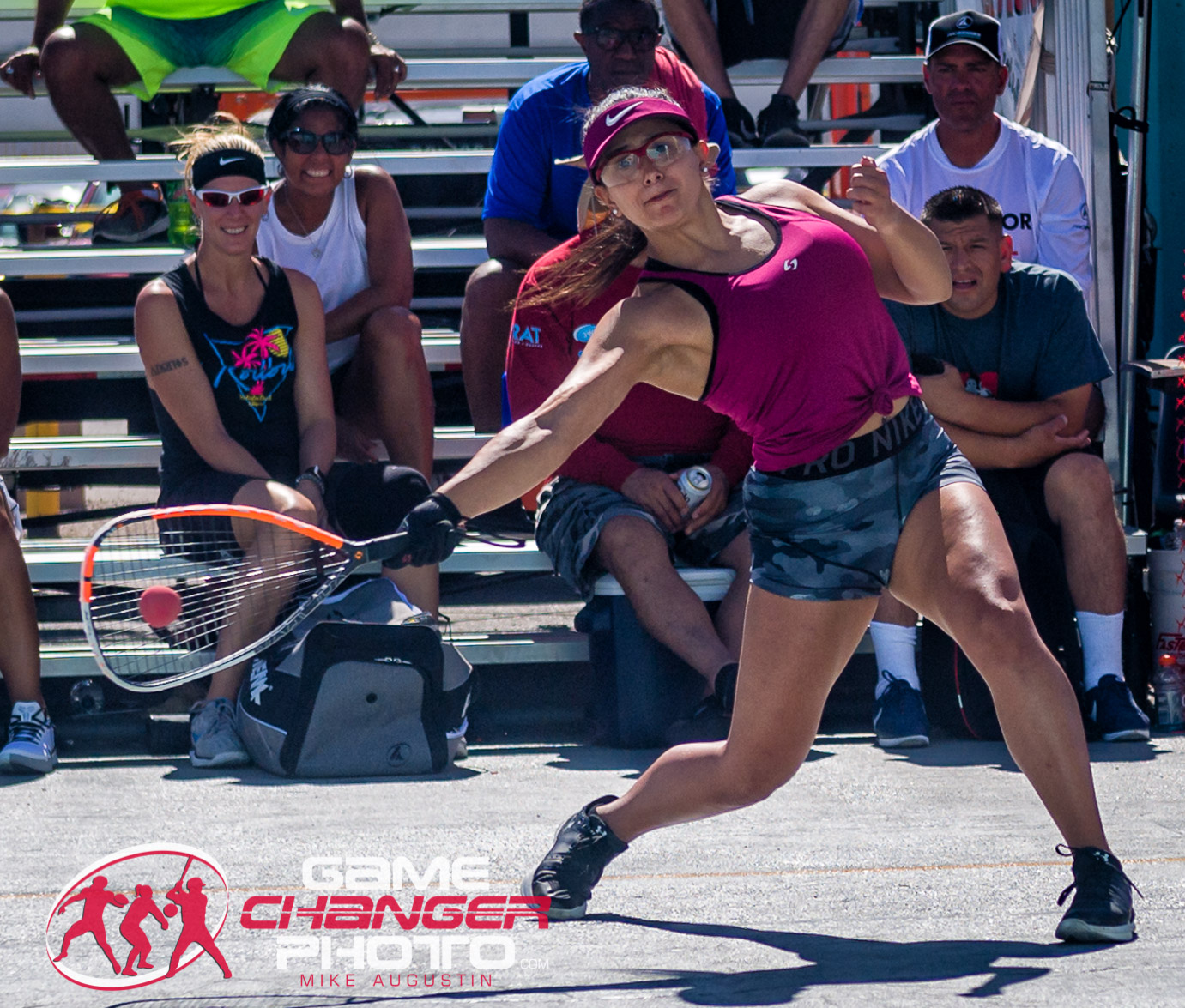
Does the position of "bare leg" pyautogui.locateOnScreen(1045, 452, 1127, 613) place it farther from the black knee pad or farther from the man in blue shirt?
the black knee pad

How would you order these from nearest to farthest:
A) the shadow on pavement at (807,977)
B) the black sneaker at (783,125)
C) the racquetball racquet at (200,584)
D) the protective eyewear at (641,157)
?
the shadow on pavement at (807,977)
the racquetball racquet at (200,584)
the protective eyewear at (641,157)
the black sneaker at (783,125)

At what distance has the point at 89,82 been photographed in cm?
730

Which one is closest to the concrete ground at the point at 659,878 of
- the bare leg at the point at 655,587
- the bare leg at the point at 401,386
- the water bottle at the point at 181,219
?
the bare leg at the point at 655,587

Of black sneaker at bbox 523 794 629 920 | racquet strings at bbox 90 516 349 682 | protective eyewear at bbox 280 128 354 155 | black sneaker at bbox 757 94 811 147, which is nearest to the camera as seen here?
black sneaker at bbox 523 794 629 920

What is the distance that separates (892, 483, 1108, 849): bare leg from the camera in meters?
3.44

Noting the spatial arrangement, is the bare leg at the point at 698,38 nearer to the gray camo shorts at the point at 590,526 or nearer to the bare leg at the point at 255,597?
the gray camo shorts at the point at 590,526

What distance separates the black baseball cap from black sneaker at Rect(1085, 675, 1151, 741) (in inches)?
93.4

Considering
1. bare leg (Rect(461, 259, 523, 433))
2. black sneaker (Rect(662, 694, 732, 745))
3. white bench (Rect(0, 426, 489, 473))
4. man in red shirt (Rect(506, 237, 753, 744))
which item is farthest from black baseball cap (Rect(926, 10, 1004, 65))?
black sneaker (Rect(662, 694, 732, 745))

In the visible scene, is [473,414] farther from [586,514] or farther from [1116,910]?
[1116,910]

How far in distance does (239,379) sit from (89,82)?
7.56 feet

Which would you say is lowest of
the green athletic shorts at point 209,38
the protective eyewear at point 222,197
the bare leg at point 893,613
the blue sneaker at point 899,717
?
the blue sneaker at point 899,717

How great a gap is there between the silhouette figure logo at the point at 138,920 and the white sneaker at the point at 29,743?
4.31 feet

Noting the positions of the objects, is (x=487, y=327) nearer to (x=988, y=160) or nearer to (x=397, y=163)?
(x=397, y=163)

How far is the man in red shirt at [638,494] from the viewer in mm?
5504
